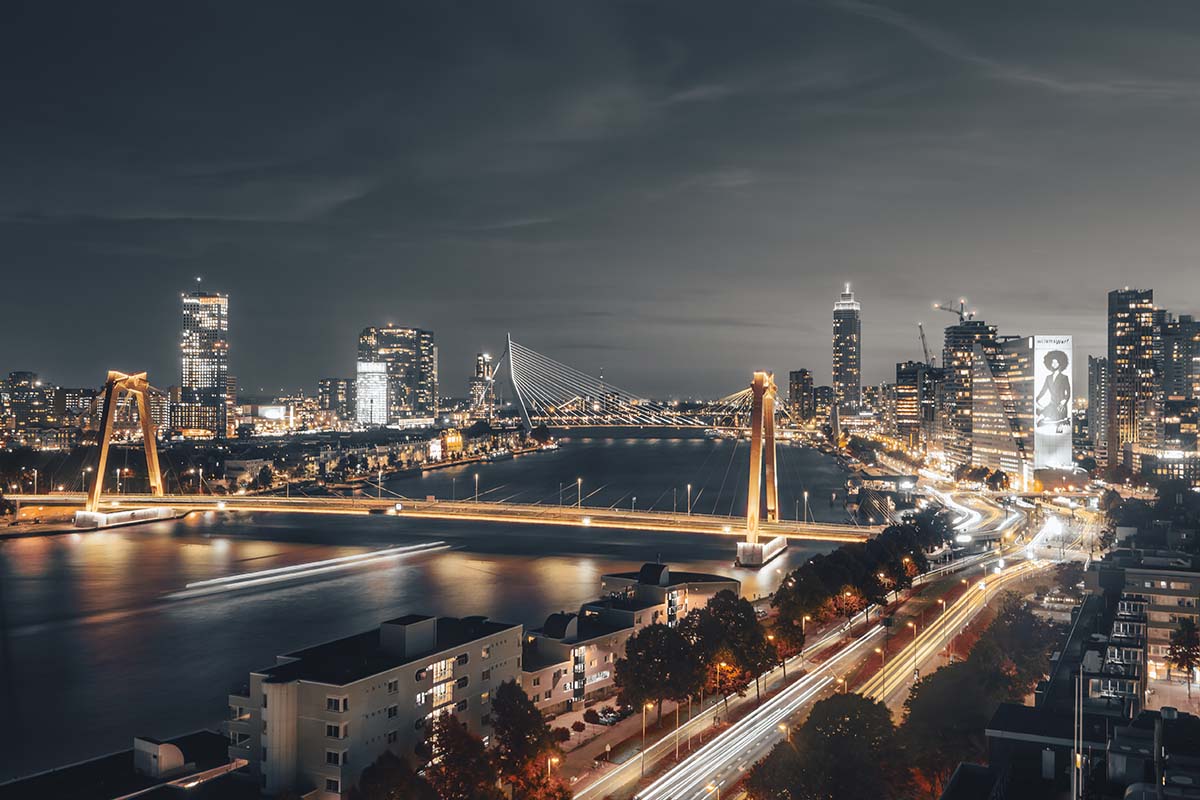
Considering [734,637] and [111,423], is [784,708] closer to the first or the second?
[734,637]

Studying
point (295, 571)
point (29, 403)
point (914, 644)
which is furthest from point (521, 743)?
point (29, 403)

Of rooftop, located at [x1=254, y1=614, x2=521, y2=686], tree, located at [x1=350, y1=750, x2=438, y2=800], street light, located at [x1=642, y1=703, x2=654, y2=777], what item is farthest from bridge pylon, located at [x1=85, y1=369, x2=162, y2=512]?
tree, located at [x1=350, y1=750, x2=438, y2=800]

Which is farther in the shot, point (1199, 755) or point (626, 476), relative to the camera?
point (626, 476)

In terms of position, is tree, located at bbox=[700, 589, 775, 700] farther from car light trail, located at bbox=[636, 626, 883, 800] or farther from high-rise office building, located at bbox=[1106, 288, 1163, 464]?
high-rise office building, located at bbox=[1106, 288, 1163, 464]

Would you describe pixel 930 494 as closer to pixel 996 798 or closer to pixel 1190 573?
pixel 1190 573

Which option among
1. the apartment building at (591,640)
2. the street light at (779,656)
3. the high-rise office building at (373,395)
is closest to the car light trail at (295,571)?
the apartment building at (591,640)

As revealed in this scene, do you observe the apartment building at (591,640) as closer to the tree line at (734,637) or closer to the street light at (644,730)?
the tree line at (734,637)

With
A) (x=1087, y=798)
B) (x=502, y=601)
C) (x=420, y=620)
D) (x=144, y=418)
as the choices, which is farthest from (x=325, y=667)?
(x=144, y=418)
